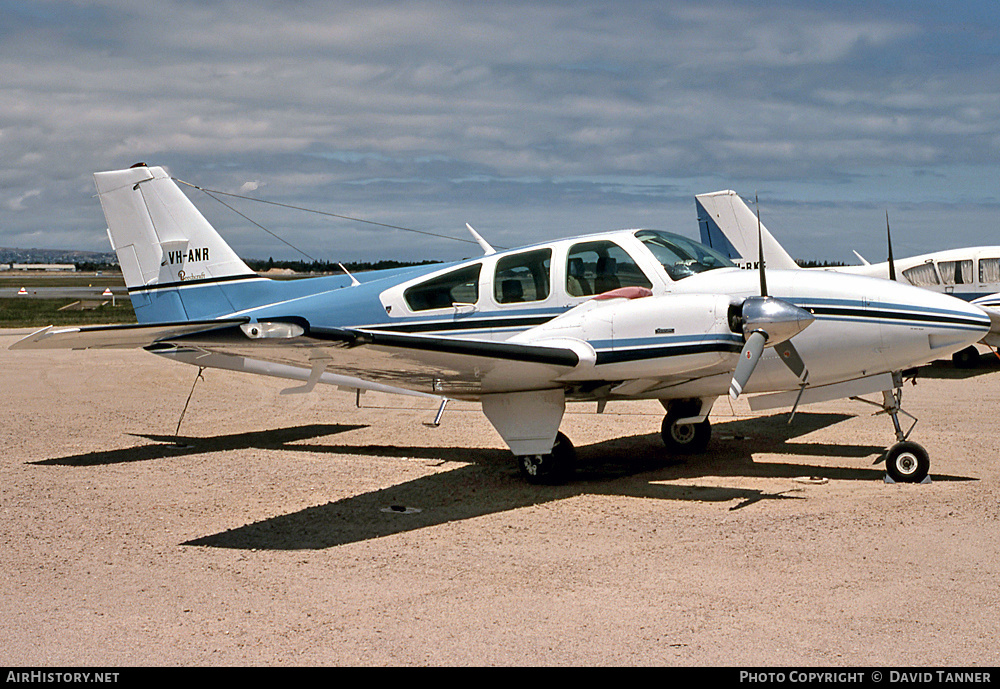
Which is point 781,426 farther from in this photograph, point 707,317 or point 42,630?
point 42,630

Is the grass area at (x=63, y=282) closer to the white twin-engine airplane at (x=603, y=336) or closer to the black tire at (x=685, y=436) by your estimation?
the white twin-engine airplane at (x=603, y=336)

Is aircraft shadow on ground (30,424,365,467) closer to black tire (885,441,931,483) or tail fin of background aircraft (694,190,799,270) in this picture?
black tire (885,441,931,483)

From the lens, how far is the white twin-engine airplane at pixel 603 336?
317 inches

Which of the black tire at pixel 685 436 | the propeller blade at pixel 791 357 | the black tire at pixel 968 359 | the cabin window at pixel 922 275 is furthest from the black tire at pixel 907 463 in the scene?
the cabin window at pixel 922 275

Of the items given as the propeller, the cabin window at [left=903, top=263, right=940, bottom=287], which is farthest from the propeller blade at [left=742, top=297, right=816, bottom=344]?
the cabin window at [left=903, top=263, right=940, bottom=287]

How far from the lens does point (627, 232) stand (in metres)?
9.79

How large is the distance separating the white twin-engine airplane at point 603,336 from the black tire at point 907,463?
0.06ft

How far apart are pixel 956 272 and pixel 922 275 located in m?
0.74

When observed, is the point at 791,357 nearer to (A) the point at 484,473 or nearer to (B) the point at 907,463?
(B) the point at 907,463

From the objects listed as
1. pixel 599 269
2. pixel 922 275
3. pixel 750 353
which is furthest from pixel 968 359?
pixel 750 353

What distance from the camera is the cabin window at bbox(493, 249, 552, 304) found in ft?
32.4

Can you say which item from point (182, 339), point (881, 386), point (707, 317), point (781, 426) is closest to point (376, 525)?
point (182, 339)

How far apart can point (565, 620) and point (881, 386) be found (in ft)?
17.8

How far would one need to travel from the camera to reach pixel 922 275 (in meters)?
21.8
